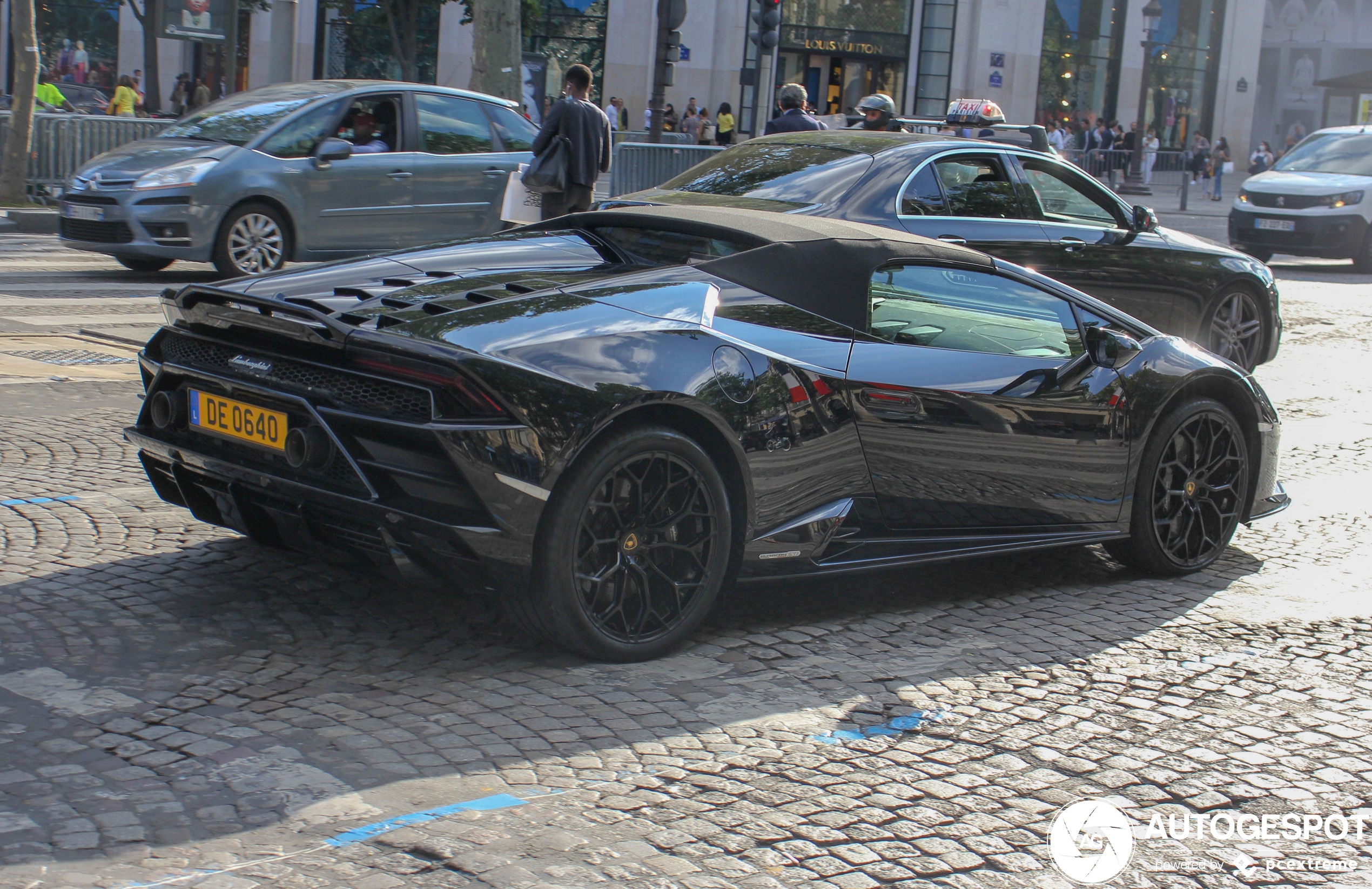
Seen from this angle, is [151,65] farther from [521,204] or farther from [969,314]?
[969,314]

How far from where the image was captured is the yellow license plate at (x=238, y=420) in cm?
395

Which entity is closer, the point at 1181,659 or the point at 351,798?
the point at 351,798

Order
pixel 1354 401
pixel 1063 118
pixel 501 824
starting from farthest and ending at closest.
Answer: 1. pixel 1063 118
2. pixel 1354 401
3. pixel 501 824

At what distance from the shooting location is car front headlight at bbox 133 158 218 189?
36.7ft

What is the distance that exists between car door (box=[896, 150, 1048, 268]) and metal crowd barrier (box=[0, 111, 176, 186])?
36.7ft

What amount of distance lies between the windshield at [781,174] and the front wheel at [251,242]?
4.18 metres

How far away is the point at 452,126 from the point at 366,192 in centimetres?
106

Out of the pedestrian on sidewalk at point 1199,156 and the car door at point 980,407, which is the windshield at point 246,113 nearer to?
the car door at point 980,407

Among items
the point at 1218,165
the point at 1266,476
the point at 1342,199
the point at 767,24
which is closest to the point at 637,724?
the point at 1266,476

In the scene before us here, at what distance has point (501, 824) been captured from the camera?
3.05m

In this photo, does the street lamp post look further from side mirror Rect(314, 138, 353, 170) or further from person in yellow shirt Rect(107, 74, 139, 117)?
side mirror Rect(314, 138, 353, 170)

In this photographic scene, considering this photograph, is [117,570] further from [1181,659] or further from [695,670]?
[1181,659]

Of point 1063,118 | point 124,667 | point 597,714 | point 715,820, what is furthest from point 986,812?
point 1063,118

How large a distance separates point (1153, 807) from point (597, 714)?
1356 millimetres
